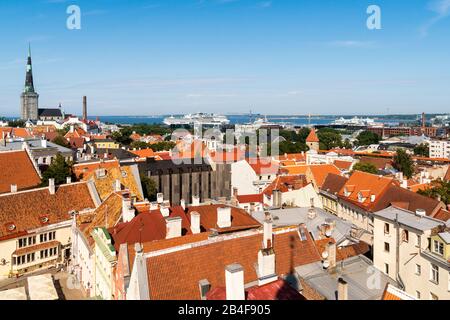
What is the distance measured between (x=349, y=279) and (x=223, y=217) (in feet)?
25.9

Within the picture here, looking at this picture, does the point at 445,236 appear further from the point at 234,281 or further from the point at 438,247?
the point at 234,281

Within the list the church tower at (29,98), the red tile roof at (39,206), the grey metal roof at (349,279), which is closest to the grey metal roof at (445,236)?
the grey metal roof at (349,279)

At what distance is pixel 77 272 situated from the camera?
24.3 meters

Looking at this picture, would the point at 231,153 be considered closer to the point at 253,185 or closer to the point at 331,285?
the point at 253,185

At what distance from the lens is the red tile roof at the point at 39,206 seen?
86.7 ft

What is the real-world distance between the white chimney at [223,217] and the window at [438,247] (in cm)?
980

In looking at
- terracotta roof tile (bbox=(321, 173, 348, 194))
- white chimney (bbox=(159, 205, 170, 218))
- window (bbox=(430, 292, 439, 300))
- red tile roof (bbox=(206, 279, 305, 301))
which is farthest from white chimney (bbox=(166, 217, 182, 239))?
terracotta roof tile (bbox=(321, 173, 348, 194))

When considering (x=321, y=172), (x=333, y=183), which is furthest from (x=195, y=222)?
(x=321, y=172)

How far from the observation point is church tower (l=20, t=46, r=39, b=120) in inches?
6378

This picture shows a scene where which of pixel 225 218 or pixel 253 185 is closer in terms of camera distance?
Answer: pixel 225 218

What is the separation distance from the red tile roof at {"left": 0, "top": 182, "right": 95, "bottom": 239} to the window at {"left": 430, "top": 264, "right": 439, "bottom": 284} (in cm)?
2185

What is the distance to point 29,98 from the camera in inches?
6378
